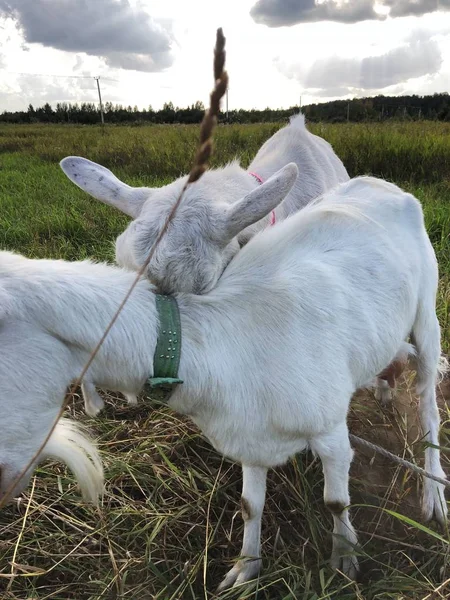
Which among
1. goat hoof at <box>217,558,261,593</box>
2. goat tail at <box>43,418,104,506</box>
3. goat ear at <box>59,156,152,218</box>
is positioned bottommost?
goat hoof at <box>217,558,261,593</box>

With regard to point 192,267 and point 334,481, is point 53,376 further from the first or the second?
point 334,481

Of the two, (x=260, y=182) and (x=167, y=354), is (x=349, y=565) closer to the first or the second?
(x=167, y=354)

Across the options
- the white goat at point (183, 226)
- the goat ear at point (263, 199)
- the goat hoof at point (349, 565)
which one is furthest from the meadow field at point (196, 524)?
the goat ear at point (263, 199)

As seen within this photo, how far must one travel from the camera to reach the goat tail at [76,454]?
1472 millimetres

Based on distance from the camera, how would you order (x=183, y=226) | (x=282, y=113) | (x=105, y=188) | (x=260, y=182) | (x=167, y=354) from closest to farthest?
1. (x=167, y=354)
2. (x=183, y=226)
3. (x=105, y=188)
4. (x=260, y=182)
5. (x=282, y=113)

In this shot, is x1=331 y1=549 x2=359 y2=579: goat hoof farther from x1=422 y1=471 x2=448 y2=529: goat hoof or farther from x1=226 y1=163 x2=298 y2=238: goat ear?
x1=226 y1=163 x2=298 y2=238: goat ear

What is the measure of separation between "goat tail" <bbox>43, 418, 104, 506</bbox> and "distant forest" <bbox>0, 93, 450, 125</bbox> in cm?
134

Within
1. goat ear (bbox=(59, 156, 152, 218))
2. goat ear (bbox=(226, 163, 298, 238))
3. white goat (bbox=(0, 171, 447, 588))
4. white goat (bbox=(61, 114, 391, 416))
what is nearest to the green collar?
white goat (bbox=(0, 171, 447, 588))

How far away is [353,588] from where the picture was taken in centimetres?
184

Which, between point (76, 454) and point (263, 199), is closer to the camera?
point (76, 454)

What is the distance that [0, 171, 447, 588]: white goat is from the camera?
132cm

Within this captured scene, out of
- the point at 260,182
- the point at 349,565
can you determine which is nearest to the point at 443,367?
the point at 349,565

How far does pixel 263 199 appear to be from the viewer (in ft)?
6.36

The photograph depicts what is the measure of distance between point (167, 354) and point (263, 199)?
2.60 ft
